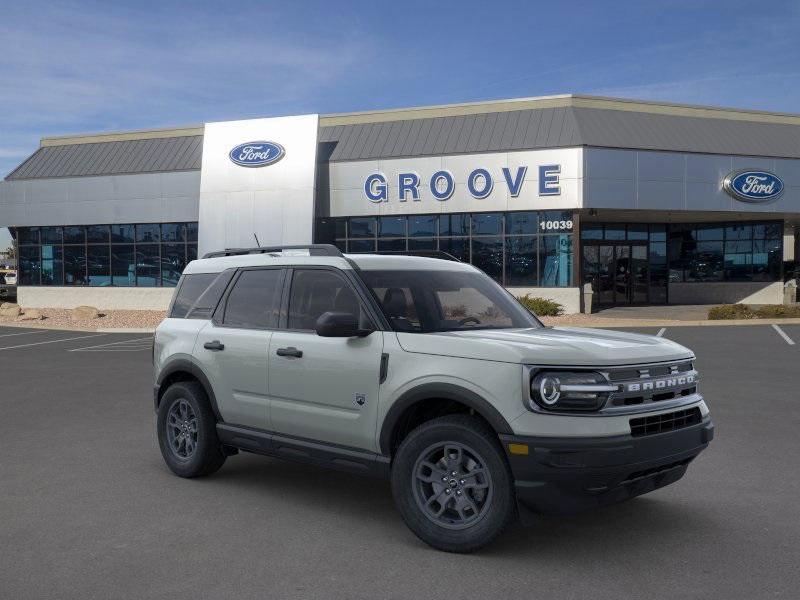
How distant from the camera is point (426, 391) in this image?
198 inches

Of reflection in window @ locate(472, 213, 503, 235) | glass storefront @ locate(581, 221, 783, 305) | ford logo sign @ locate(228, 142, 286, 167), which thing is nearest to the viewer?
reflection in window @ locate(472, 213, 503, 235)

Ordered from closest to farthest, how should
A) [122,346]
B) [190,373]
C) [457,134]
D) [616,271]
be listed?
[190,373] < [122,346] < [457,134] < [616,271]

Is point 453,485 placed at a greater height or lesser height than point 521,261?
lesser

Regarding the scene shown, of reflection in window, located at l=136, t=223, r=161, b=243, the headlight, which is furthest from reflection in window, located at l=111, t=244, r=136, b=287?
the headlight

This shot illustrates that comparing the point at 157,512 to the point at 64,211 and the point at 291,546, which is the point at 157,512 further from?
the point at 64,211

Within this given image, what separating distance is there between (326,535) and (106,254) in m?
34.2

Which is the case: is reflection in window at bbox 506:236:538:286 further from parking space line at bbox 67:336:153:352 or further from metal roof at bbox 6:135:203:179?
parking space line at bbox 67:336:153:352

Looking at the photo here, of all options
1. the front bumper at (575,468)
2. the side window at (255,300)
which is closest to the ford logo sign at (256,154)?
the side window at (255,300)

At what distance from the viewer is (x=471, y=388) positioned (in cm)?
483

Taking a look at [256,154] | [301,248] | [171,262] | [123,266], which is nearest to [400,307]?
[301,248]

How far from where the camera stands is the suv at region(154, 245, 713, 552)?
4605mm

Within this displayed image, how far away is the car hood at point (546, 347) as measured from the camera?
4.68 m

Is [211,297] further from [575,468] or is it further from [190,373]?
[575,468]

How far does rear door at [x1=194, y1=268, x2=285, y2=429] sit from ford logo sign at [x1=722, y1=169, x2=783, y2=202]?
1084 inches
